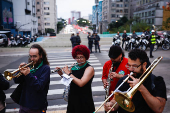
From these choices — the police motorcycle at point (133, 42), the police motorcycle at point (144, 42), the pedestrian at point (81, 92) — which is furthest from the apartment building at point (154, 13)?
the pedestrian at point (81, 92)

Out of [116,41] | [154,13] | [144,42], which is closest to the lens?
[144,42]

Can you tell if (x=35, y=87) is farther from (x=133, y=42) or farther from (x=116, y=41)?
(x=116, y=41)

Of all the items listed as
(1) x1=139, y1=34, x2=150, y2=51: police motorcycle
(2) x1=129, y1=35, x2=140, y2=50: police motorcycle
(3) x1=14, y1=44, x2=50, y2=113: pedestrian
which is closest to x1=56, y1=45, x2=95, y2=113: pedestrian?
(3) x1=14, y1=44, x2=50, y2=113: pedestrian

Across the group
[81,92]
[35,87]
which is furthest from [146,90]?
[35,87]

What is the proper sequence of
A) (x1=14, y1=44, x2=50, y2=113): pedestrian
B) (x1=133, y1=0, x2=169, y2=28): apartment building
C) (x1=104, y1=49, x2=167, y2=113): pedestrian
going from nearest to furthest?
1. (x1=104, y1=49, x2=167, y2=113): pedestrian
2. (x1=14, y1=44, x2=50, y2=113): pedestrian
3. (x1=133, y1=0, x2=169, y2=28): apartment building

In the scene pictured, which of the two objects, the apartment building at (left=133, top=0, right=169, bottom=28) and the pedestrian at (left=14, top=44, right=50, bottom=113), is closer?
the pedestrian at (left=14, top=44, right=50, bottom=113)

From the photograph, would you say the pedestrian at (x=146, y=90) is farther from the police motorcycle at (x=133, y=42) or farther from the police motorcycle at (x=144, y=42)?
the police motorcycle at (x=144, y=42)

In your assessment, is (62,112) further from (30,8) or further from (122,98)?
(30,8)

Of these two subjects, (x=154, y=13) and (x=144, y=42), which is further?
(x=154, y=13)

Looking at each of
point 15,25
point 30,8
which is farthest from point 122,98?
point 30,8

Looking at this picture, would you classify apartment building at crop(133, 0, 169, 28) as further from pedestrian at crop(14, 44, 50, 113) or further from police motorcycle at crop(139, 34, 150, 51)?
pedestrian at crop(14, 44, 50, 113)

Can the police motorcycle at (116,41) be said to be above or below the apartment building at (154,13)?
A: below

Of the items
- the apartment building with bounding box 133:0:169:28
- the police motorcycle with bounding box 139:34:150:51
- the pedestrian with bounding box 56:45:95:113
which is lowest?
the pedestrian with bounding box 56:45:95:113

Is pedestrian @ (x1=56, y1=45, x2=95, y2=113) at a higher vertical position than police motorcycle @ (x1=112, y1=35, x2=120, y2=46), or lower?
lower
